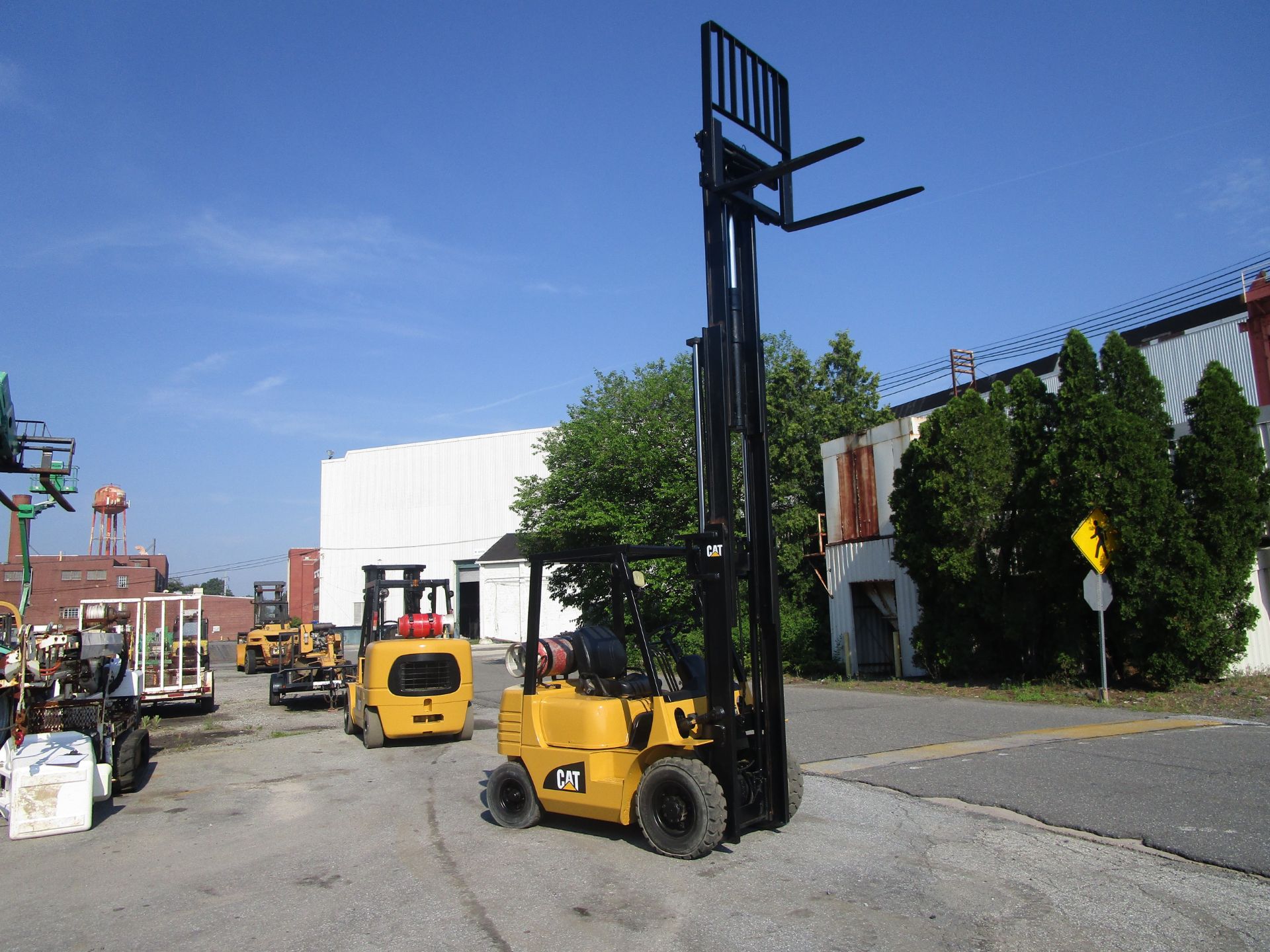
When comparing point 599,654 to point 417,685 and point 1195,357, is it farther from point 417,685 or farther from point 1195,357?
point 1195,357

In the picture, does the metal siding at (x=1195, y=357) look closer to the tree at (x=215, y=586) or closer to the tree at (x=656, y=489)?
the tree at (x=656, y=489)

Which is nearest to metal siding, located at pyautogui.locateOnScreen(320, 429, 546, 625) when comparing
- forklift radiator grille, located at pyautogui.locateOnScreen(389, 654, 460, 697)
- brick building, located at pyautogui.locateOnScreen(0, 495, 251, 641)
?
brick building, located at pyautogui.locateOnScreen(0, 495, 251, 641)

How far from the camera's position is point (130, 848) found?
7676 mm

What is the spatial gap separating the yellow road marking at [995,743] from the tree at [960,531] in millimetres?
6003

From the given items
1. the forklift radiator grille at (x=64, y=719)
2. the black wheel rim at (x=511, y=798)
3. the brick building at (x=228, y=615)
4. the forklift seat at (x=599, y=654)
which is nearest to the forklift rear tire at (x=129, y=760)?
the forklift radiator grille at (x=64, y=719)

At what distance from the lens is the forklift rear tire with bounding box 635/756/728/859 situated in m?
6.20

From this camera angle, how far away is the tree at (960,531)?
1900 centimetres

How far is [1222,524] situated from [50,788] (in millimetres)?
17368

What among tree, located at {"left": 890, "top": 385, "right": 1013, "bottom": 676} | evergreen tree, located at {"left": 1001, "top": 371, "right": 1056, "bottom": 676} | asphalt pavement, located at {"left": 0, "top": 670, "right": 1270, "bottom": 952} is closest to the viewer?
asphalt pavement, located at {"left": 0, "top": 670, "right": 1270, "bottom": 952}

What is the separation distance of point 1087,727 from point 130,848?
11.7 meters

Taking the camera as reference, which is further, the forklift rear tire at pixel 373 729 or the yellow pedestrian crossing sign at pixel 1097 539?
the yellow pedestrian crossing sign at pixel 1097 539

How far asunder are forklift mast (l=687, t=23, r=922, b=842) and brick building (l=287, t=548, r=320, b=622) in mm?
77936

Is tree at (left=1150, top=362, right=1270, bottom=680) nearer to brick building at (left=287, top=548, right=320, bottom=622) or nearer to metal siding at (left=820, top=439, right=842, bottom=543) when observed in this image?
metal siding at (left=820, top=439, right=842, bottom=543)

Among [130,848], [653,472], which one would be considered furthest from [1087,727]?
[653,472]
